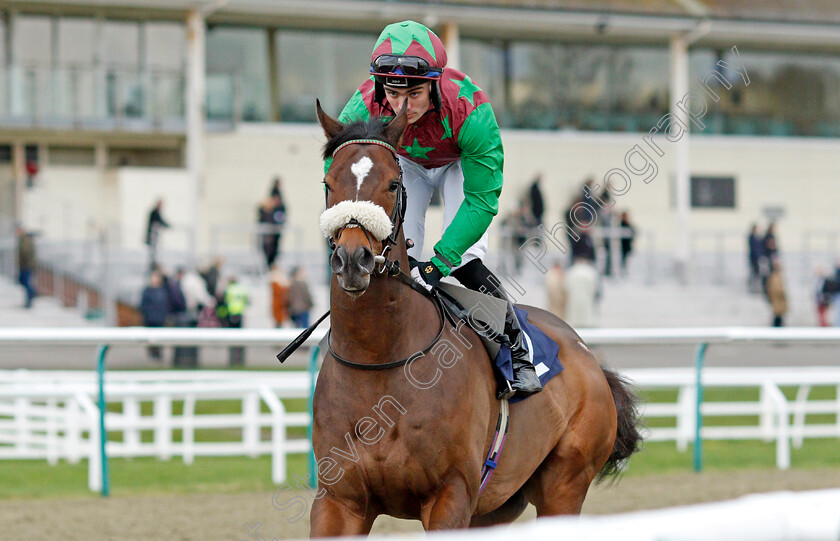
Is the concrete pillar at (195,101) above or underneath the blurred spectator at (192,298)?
above

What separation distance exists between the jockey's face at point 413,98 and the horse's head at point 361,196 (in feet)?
0.76

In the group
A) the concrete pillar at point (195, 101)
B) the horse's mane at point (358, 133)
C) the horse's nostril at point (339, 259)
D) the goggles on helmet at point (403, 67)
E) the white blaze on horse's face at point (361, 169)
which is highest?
Result: the concrete pillar at point (195, 101)

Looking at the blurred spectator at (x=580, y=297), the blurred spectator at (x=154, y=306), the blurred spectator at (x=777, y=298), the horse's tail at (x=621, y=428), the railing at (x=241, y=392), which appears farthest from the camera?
the blurred spectator at (x=777, y=298)

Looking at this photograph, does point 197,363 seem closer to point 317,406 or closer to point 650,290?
point 317,406

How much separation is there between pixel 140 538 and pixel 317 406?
98.9 inches

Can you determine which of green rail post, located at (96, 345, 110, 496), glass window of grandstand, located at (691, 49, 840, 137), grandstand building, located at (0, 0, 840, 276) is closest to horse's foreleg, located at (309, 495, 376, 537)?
green rail post, located at (96, 345, 110, 496)

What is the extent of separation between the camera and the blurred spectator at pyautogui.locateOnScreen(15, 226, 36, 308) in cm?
1535

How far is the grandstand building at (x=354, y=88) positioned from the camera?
2033 cm

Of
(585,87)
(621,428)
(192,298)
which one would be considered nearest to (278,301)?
(192,298)

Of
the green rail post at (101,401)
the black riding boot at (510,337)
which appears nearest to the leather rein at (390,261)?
the black riding boot at (510,337)

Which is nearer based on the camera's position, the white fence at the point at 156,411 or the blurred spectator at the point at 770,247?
the white fence at the point at 156,411

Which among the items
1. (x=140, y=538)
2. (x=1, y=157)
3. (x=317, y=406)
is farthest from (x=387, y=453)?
(x=1, y=157)

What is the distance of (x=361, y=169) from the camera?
318cm

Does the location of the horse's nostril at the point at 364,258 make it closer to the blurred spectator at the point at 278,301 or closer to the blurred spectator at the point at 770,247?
the blurred spectator at the point at 278,301
